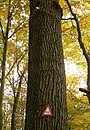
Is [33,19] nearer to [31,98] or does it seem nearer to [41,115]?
[31,98]

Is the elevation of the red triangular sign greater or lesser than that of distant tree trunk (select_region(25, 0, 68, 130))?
lesser

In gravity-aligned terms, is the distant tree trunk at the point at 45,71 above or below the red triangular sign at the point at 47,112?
above

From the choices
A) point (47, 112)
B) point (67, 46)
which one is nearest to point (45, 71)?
point (47, 112)

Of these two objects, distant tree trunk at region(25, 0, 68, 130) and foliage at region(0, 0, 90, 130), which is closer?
distant tree trunk at region(25, 0, 68, 130)

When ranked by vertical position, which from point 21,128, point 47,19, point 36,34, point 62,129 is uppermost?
point 47,19

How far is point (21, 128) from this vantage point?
101 feet

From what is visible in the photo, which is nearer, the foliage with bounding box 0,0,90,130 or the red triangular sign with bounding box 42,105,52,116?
the red triangular sign with bounding box 42,105,52,116

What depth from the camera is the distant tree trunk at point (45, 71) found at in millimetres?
3439

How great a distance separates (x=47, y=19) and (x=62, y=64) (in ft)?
2.74

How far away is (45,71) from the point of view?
12.1 feet

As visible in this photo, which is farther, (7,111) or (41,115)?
(7,111)

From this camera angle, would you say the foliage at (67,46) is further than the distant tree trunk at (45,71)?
Yes

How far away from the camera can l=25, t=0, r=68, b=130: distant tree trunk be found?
11.3 ft

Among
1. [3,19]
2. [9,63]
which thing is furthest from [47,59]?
[9,63]
